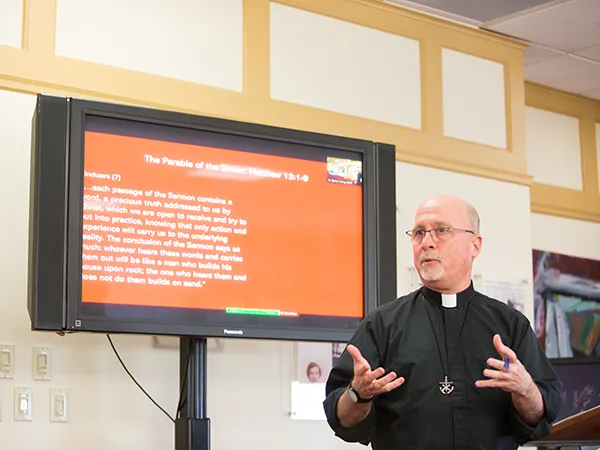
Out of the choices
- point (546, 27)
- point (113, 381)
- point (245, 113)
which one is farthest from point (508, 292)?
point (113, 381)

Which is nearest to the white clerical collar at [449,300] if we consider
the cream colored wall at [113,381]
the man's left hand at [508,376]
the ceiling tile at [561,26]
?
the man's left hand at [508,376]

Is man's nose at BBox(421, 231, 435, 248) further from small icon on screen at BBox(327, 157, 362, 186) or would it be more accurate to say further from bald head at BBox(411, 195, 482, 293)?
small icon on screen at BBox(327, 157, 362, 186)

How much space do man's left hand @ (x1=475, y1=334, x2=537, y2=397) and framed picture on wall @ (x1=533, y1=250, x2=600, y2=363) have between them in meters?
3.44

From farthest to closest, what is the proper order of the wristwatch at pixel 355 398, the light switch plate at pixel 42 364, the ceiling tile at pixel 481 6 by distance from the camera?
the ceiling tile at pixel 481 6, the light switch plate at pixel 42 364, the wristwatch at pixel 355 398

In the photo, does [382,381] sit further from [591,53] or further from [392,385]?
[591,53]

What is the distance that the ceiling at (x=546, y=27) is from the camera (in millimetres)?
5270

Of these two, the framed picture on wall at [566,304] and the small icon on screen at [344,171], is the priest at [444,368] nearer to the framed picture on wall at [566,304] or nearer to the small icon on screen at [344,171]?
the small icon on screen at [344,171]

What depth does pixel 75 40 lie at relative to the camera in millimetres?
4191

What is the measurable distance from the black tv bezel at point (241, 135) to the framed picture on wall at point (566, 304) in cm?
198

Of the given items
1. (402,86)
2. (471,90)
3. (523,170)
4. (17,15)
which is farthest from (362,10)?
(17,15)

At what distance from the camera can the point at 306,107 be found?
488 cm

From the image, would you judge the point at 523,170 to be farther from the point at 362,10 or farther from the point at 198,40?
the point at 198,40

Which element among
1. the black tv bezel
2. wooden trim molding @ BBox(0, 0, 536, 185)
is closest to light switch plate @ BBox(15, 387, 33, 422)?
the black tv bezel

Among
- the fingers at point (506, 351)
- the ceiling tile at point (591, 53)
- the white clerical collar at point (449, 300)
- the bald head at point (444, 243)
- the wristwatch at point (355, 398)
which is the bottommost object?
the wristwatch at point (355, 398)
